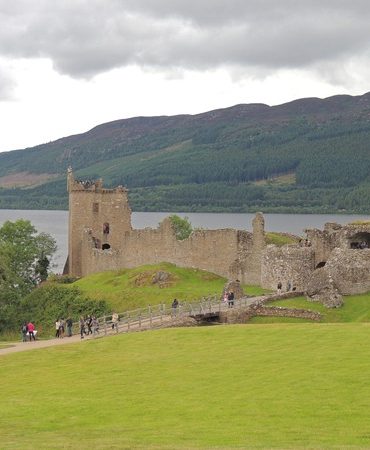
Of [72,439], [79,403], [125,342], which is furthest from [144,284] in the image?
[72,439]

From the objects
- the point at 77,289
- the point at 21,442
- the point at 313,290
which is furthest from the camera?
the point at 77,289

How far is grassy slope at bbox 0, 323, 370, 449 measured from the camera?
2211 centimetres

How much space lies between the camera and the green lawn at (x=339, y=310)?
156ft

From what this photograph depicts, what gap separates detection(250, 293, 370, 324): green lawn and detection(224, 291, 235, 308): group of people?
253cm

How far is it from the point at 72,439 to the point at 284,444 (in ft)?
18.3

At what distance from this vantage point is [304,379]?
28.4 meters

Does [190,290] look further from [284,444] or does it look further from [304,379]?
[284,444]

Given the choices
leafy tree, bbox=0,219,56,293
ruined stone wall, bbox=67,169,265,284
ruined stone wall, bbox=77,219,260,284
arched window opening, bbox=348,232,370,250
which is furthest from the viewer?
leafy tree, bbox=0,219,56,293

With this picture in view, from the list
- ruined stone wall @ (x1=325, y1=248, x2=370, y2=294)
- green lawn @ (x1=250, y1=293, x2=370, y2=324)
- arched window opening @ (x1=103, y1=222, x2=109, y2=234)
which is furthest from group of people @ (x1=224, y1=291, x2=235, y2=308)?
arched window opening @ (x1=103, y1=222, x2=109, y2=234)

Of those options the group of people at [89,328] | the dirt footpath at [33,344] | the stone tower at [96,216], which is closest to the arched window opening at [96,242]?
the stone tower at [96,216]

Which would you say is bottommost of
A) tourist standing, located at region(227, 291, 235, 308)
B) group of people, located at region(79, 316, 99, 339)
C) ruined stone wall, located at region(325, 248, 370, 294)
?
group of people, located at region(79, 316, 99, 339)

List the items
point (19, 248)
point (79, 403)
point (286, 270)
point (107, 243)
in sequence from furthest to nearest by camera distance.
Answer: point (19, 248) < point (107, 243) < point (286, 270) < point (79, 403)

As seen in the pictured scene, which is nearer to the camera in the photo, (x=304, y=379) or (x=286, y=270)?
(x=304, y=379)

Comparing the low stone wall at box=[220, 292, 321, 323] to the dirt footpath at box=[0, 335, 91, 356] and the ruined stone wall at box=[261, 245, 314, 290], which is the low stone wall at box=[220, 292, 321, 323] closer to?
the ruined stone wall at box=[261, 245, 314, 290]
